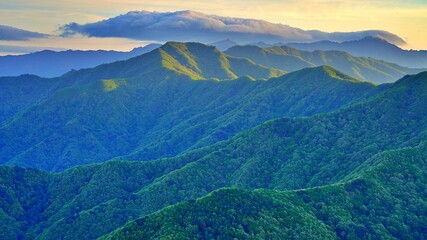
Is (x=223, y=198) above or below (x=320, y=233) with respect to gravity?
above

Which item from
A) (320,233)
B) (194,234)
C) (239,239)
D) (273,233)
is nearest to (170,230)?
(194,234)

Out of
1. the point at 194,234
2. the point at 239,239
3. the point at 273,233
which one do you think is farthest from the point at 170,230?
the point at 273,233

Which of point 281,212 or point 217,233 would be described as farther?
point 281,212

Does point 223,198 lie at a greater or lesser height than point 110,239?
greater

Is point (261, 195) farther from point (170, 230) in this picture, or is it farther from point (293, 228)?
point (170, 230)

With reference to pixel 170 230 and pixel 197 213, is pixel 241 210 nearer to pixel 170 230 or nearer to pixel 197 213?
pixel 197 213

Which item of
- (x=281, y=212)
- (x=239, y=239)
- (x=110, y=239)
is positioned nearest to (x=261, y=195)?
(x=281, y=212)

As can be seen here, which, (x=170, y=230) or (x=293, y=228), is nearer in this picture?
(x=170, y=230)
